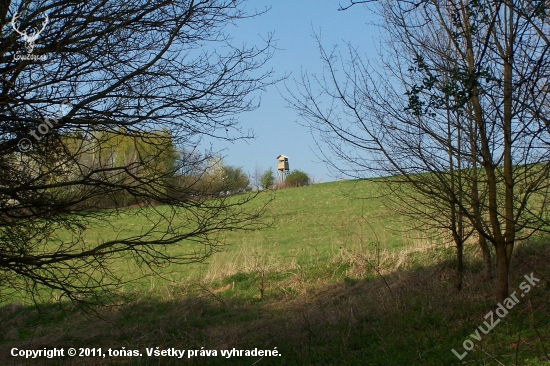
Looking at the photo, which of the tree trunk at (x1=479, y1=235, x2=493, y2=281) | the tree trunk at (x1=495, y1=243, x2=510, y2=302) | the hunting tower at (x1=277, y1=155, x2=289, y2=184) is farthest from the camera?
the hunting tower at (x1=277, y1=155, x2=289, y2=184)

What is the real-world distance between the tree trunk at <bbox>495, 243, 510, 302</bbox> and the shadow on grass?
0.27m

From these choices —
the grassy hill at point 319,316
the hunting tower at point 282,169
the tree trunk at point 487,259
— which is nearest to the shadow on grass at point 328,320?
the grassy hill at point 319,316

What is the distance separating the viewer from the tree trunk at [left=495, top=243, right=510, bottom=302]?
21.9 ft

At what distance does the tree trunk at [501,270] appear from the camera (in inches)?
263

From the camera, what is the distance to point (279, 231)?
1032 inches

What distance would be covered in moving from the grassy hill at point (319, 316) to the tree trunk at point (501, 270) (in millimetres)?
282

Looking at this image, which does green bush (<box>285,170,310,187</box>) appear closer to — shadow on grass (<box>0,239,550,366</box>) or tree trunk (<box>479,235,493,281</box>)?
shadow on grass (<box>0,239,550,366</box>)

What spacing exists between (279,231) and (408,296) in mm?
17509

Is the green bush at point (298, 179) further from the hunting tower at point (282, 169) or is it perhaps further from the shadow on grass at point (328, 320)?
the shadow on grass at point (328, 320)

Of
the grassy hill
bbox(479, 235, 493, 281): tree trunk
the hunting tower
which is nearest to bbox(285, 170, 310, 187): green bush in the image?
the hunting tower

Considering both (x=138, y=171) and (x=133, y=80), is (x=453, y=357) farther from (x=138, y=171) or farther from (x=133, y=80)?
(x=133, y=80)

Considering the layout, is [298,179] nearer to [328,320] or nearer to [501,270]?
[328,320]

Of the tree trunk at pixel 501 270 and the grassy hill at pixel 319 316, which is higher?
the tree trunk at pixel 501 270

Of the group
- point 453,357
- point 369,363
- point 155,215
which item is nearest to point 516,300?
point 453,357
